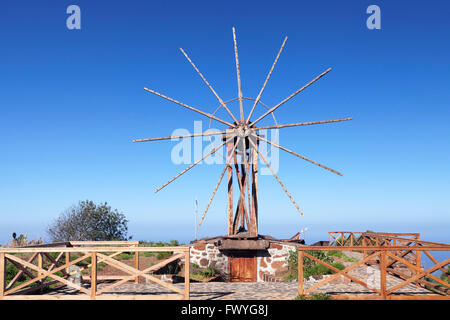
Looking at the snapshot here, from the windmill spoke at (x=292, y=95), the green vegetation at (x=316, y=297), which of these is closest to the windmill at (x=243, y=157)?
the windmill spoke at (x=292, y=95)

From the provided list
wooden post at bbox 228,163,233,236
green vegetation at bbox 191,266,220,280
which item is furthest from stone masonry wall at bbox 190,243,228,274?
wooden post at bbox 228,163,233,236

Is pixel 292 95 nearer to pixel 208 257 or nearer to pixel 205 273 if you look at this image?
pixel 208 257

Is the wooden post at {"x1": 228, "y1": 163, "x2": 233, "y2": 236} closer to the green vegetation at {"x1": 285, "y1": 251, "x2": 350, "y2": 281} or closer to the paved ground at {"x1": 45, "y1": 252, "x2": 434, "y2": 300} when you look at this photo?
the green vegetation at {"x1": 285, "y1": 251, "x2": 350, "y2": 281}

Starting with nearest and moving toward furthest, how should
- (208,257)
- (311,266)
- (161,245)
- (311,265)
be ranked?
1. (311,266)
2. (311,265)
3. (208,257)
4. (161,245)

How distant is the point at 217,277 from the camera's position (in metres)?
17.3

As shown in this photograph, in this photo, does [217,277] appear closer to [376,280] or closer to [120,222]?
[376,280]

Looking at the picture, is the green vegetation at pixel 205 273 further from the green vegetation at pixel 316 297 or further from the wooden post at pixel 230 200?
the green vegetation at pixel 316 297

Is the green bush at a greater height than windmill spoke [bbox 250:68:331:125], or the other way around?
windmill spoke [bbox 250:68:331:125]

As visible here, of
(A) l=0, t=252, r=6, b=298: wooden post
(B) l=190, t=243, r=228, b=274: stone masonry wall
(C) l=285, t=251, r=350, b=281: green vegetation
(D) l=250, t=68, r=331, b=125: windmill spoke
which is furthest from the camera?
(D) l=250, t=68, r=331, b=125: windmill spoke

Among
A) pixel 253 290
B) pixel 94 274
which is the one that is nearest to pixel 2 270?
pixel 94 274

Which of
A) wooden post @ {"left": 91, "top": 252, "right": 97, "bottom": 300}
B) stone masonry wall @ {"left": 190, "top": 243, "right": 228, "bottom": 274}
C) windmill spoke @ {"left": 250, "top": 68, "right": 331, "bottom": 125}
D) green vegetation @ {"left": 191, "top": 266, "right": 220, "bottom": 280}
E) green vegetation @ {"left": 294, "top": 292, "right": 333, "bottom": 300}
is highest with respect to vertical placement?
windmill spoke @ {"left": 250, "top": 68, "right": 331, "bottom": 125}

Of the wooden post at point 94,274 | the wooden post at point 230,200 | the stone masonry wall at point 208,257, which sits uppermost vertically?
the wooden post at point 230,200
